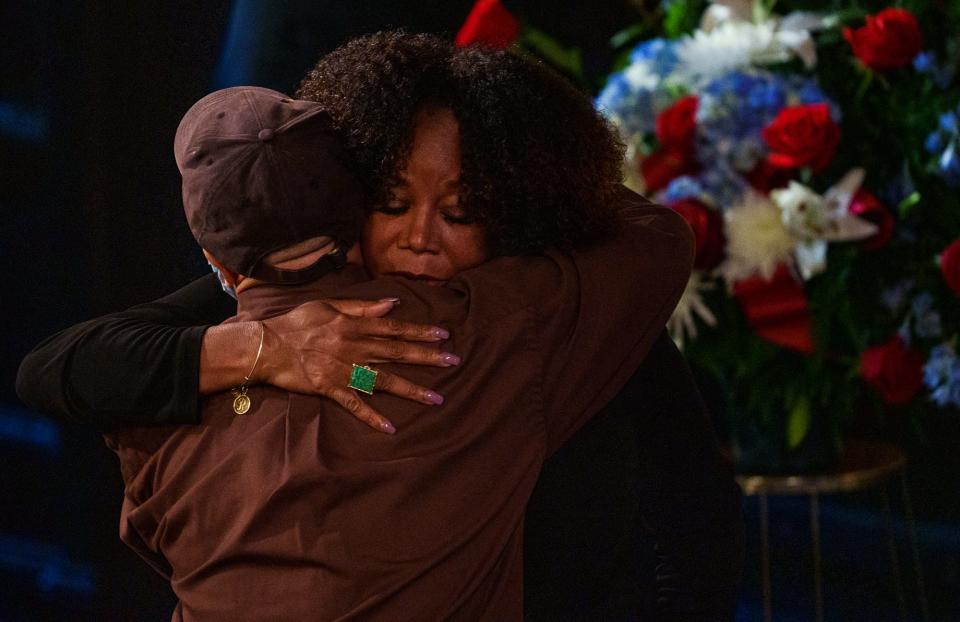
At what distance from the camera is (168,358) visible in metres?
1.08

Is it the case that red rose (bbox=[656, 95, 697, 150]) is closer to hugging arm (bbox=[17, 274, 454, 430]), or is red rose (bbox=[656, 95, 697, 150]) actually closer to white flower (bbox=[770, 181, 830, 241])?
white flower (bbox=[770, 181, 830, 241])

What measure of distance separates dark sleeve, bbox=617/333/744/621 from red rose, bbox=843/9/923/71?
0.76m

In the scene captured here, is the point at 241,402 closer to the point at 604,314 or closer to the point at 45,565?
the point at 604,314

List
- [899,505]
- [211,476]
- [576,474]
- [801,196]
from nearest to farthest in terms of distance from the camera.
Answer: [211,476] < [576,474] < [801,196] < [899,505]

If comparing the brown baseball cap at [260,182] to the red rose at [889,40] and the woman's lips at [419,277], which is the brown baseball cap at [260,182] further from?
the red rose at [889,40]

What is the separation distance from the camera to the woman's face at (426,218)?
45.6 inches

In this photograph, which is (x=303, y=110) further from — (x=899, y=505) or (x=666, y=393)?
(x=899, y=505)

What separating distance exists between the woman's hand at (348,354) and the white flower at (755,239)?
85 cm

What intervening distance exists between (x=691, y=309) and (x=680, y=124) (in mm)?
298

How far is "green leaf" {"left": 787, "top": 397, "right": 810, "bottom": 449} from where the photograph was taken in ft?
6.25

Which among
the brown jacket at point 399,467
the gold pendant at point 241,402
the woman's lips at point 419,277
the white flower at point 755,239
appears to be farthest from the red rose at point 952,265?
the gold pendant at point 241,402

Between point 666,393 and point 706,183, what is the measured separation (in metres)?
0.67

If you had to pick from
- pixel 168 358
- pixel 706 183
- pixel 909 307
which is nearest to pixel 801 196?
pixel 706 183

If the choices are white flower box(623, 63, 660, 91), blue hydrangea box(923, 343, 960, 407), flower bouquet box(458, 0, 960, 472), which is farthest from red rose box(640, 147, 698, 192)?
blue hydrangea box(923, 343, 960, 407)
